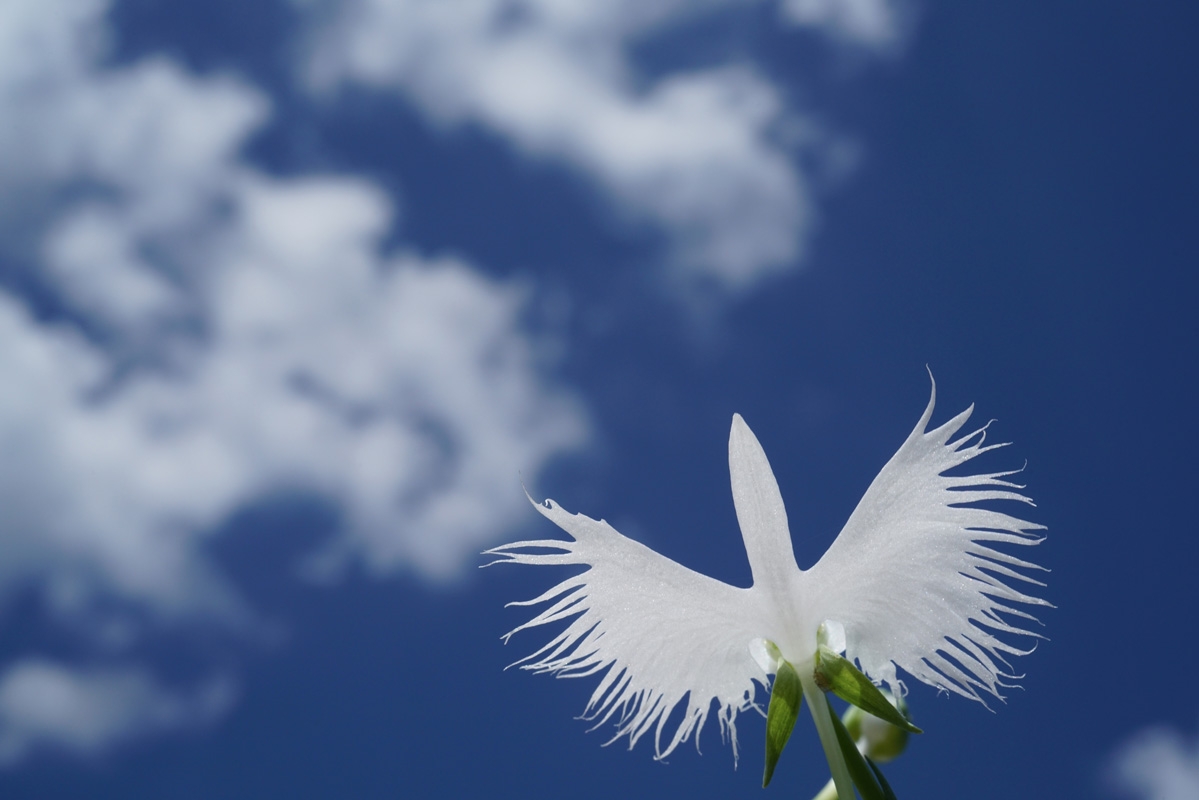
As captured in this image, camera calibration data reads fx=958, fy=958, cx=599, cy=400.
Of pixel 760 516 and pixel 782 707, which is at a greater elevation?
pixel 760 516

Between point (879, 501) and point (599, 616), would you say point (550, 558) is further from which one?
point (879, 501)

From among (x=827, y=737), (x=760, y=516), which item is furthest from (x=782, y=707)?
(x=760, y=516)

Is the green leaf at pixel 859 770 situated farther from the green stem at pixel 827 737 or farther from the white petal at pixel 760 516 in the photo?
the white petal at pixel 760 516

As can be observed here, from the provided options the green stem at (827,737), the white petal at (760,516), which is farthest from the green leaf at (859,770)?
the white petal at (760,516)

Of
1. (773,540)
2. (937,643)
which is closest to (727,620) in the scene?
(773,540)

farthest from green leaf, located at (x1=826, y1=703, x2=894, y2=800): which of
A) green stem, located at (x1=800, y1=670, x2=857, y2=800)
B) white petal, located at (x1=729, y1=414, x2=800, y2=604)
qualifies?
white petal, located at (x1=729, y1=414, x2=800, y2=604)

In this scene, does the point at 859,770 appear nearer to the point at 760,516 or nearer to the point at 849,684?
the point at 849,684

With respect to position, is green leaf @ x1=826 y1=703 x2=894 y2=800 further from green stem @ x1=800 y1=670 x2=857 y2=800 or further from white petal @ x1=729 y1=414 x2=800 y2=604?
white petal @ x1=729 y1=414 x2=800 y2=604
